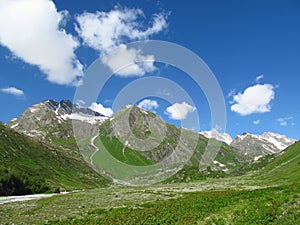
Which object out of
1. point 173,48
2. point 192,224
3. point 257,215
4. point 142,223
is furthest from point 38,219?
point 173,48

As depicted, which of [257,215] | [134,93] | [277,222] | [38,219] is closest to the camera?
[277,222]

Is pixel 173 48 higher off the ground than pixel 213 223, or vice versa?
pixel 173 48

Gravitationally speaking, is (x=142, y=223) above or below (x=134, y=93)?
below

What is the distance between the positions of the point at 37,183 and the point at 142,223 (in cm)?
12108

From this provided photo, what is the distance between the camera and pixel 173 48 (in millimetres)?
64625

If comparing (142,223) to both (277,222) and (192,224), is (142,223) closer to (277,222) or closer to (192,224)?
(192,224)

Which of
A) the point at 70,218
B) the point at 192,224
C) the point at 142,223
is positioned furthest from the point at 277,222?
the point at 70,218

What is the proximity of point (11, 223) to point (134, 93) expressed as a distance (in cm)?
4647

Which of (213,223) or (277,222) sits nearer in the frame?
(277,222)

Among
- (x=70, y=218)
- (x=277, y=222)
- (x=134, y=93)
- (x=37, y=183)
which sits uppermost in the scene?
(x=134, y=93)

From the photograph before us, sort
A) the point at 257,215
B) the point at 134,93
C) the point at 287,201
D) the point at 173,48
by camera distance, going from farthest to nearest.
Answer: the point at 134,93 < the point at 173,48 < the point at 287,201 < the point at 257,215

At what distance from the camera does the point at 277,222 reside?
2242cm

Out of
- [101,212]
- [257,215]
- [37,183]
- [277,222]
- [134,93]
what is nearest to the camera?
[277,222]

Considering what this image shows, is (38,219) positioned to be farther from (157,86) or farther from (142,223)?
(157,86)
